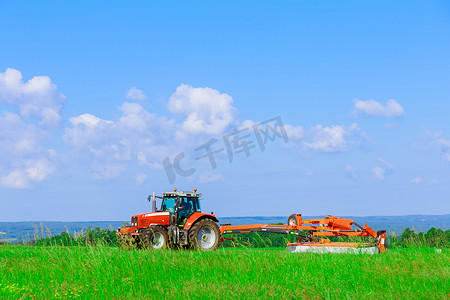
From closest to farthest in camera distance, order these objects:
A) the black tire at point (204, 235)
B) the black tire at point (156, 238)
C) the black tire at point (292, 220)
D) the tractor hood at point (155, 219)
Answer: the black tire at point (156, 238), the black tire at point (204, 235), the black tire at point (292, 220), the tractor hood at point (155, 219)

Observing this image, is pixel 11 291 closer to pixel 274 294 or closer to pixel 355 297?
pixel 274 294

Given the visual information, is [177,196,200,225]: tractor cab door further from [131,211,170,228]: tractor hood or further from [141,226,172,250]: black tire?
[141,226,172,250]: black tire

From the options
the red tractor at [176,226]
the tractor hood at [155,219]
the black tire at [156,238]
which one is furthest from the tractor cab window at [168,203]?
the black tire at [156,238]

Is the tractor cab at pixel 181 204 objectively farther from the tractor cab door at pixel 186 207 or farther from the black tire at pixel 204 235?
the black tire at pixel 204 235

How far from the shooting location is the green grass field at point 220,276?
7812 mm

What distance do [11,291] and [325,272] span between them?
5835mm

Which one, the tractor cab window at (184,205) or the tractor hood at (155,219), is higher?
the tractor cab window at (184,205)

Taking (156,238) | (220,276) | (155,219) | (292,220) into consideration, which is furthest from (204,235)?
(220,276)

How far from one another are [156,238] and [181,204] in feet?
5.29

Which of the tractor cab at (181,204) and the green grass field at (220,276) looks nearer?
the green grass field at (220,276)

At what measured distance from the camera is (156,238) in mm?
18391

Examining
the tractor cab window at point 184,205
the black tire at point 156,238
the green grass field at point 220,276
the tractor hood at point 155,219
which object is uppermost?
the tractor cab window at point 184,205

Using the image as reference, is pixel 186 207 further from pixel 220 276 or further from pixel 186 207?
pixel 220 276

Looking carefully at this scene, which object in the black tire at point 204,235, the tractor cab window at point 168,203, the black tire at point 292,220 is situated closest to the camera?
the black tire at point 204,235
